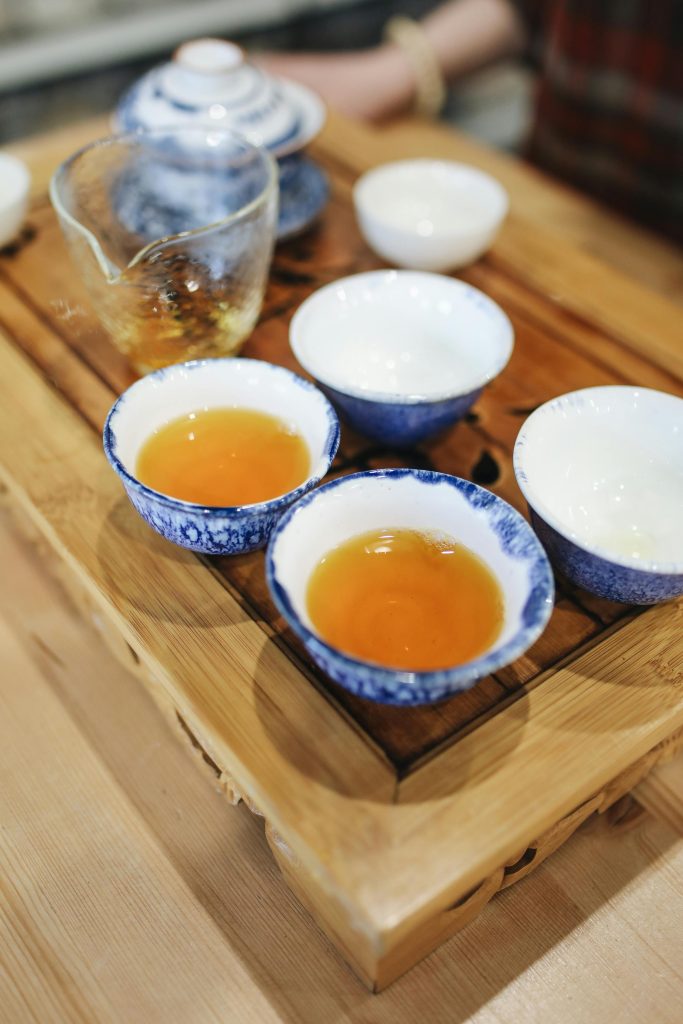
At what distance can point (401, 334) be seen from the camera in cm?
108

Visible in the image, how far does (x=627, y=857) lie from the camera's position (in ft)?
2.86

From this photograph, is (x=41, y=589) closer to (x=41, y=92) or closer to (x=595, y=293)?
(x=595, y=293)

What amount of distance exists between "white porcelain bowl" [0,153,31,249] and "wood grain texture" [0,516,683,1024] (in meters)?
0.66

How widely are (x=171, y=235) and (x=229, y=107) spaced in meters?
0.24

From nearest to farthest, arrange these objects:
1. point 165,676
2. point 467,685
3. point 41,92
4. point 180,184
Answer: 1. point 467,685
2. point 165,676
3. point 180,184
4. point 41,92

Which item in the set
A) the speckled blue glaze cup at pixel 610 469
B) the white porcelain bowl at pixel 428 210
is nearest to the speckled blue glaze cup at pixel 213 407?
the speckled blue glaze cup at pixel 610 469

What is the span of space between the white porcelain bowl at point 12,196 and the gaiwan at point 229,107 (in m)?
0.17

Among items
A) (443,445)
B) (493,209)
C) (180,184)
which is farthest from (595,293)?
(180,184)

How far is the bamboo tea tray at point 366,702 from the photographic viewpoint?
67 centimetres

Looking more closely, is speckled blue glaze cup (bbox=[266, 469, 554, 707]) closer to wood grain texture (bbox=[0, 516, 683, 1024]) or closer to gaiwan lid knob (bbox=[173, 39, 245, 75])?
wood grain texture (bbox=[0, 516, 683, 1024])

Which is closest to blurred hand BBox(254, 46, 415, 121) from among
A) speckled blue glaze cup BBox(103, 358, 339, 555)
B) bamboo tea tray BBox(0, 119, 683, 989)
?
bamboo tea tray BBox(0, 119, 683, 989)

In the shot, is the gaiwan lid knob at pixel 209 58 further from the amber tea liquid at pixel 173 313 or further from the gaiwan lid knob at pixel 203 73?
the amber tea liquid at pixel 173 313

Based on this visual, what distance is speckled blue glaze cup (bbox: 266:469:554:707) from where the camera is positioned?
64 cm

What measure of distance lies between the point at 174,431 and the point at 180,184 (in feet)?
1.54
